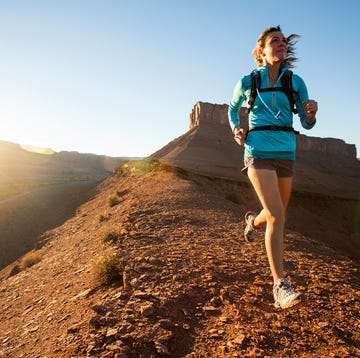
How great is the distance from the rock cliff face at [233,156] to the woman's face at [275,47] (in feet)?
171

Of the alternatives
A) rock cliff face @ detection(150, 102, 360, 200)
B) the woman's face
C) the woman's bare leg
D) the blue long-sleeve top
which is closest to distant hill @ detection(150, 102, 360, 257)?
rock cliff face @ detection(150, 102, 360, 200)

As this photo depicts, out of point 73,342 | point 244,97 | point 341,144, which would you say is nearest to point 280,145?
point 244,97

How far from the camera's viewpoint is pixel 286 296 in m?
3.28

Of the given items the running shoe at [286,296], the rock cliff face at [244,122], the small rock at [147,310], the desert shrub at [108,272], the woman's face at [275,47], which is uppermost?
the rock cliff face at [244,122]

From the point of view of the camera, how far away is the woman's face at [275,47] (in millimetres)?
3684

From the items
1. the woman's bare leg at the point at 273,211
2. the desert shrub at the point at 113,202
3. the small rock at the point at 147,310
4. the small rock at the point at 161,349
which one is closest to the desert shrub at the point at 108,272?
the small rock at the point at 147,310

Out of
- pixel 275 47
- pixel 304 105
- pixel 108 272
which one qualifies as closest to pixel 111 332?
pixel 108 272

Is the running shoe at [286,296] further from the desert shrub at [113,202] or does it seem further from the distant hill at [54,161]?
the distant hill at [54,161]

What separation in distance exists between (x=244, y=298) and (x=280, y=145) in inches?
77.6

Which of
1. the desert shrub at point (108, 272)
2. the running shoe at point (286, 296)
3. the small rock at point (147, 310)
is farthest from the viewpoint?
the desert shrub at point (108, 272)

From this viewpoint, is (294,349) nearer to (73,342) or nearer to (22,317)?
(73,342)

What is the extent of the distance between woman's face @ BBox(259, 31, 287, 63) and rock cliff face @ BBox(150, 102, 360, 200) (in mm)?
52006

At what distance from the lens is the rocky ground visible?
11.2ft

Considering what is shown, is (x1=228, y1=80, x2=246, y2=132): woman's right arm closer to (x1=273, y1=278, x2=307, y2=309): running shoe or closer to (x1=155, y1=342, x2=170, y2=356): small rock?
(x1=273, y1=278, x2=307, y2=309): running shoe
